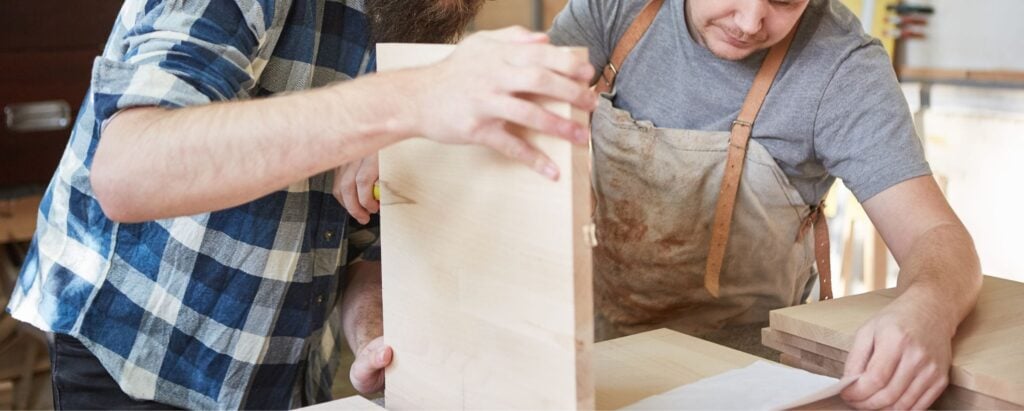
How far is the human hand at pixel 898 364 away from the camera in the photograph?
1317 mm

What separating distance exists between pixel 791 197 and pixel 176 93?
3.96 ft

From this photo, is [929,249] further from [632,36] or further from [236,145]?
[236,145]

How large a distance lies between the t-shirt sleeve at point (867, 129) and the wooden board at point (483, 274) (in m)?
0.87

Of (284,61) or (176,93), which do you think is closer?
(176,93)

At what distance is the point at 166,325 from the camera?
1.54 m

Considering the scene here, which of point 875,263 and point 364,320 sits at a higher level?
point 364,320

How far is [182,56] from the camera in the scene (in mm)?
1214

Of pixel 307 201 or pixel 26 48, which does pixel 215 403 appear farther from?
pixel 26 48

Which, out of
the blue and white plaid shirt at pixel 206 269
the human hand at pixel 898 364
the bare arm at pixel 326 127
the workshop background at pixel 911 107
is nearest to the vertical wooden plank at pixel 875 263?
the workshop background at pixel 911 107

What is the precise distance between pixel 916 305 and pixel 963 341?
0.09 metres

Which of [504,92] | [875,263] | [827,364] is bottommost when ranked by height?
[875,263]

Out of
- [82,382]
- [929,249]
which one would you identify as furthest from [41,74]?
[929,249]

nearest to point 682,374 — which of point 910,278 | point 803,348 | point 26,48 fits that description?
point 803,348

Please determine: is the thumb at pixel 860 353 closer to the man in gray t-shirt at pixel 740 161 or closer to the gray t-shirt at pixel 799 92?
the man in gray t-shirt at pixel 740 161
